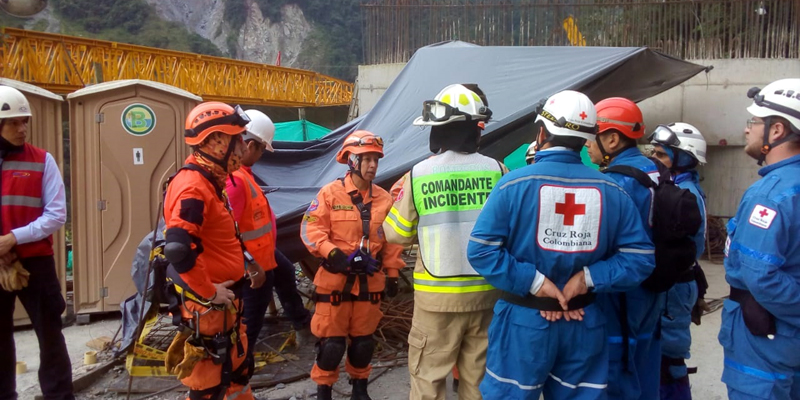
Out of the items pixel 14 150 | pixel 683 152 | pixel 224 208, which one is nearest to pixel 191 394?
pixel 224 208

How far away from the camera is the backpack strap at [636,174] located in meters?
2.69

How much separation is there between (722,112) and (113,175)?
719 cm

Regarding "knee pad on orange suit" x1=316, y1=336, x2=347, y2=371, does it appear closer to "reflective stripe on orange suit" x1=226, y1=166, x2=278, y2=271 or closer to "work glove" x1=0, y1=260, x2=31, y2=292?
"reflective stripe on orange suit" x1=226, y1=166, x2=278, y2=271

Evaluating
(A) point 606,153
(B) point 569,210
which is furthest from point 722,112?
(B) point 569,210

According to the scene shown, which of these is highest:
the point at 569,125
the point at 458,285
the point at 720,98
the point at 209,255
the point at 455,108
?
the point at 720,98

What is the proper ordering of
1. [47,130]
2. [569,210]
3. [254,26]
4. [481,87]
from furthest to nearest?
[254,26] < [47,130] < [481,87] < [569,210]

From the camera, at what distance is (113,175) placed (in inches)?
225

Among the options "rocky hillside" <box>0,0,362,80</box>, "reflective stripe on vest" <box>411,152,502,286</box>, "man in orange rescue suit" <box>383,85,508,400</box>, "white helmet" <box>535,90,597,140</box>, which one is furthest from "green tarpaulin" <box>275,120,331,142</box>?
"rocky hillside" <box>0,0,362,80</box>

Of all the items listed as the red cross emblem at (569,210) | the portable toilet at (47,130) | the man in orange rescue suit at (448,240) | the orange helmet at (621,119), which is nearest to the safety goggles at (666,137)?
the orange helmet at (621,119)

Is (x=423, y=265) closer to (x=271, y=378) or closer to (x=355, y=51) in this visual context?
(x=271, y=378)

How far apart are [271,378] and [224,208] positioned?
195 centimetres

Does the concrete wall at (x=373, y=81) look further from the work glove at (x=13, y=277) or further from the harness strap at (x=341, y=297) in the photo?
the work glove at (x=13, y=277)

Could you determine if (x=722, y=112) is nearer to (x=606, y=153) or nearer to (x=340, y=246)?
(x=606, y=153)

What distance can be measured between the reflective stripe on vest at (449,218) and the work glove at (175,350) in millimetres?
1240
